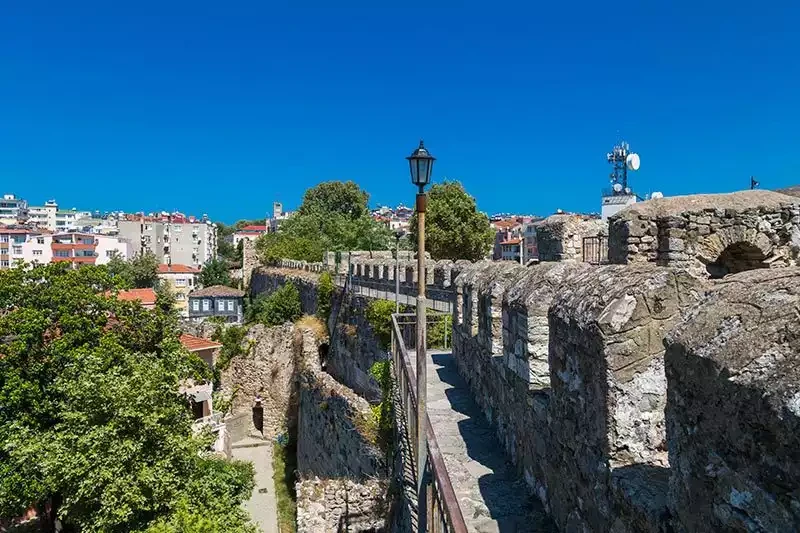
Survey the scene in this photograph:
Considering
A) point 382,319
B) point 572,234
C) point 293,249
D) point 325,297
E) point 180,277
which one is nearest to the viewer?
point 572,234

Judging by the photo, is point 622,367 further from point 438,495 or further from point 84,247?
point 84,247

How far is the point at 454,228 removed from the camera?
33031mm

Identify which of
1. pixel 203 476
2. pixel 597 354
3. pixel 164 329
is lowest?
pixel 203 476

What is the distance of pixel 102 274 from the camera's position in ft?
47.2

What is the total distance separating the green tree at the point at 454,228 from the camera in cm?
3291

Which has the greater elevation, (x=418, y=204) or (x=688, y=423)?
(x=418, y=204)

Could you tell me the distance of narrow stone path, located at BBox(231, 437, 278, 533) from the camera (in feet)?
52.7

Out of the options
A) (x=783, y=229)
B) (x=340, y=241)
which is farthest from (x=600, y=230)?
(x=340, y=241)

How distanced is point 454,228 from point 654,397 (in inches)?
1191

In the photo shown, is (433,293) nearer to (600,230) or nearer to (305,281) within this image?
(600,230)

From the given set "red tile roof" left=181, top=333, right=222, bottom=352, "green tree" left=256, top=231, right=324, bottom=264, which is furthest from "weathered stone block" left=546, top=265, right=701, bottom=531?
"green tree" left=256, top=231, right=324, bottom=264

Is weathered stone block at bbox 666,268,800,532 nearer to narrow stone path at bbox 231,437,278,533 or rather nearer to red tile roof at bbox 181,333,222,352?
narrow stone path at bbox 231,437,278,533

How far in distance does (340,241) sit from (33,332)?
92.4 feet

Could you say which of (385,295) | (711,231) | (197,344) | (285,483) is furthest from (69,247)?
(711,231)
